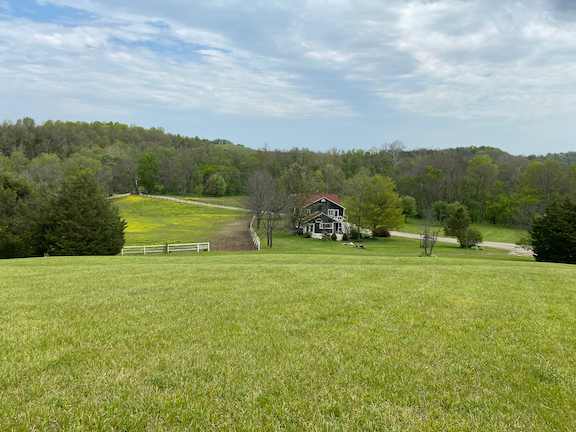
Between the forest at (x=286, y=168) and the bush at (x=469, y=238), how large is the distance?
15.0 metres

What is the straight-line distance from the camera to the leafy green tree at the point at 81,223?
88.6 ft

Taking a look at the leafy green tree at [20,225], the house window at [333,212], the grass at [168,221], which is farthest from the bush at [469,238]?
the leafy green tree at [20,225]

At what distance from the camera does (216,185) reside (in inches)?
4178

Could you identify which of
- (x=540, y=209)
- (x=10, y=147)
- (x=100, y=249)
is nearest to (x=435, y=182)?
(x=540, y=209)

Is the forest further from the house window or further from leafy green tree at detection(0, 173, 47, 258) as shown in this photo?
leafy green tree at detection(0, 173, 47, 258)

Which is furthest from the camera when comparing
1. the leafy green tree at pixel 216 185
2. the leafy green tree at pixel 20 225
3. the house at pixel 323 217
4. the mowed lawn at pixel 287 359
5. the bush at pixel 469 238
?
the leafy green tree at pixel 216 185

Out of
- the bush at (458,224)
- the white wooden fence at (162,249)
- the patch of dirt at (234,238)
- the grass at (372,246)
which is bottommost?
the grass at (372,246)

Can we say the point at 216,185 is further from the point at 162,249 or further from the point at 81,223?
the point at 81,223

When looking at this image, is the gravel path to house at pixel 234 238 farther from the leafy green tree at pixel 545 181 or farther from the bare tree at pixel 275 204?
the leafy green tree at pixel 545 181

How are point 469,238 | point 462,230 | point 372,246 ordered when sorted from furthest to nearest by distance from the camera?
point 462,230 < point 372,246 < point 469,238

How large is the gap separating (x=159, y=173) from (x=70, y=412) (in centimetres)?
11310

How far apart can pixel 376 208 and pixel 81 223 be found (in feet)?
129

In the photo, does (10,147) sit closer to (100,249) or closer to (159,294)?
(100,249)

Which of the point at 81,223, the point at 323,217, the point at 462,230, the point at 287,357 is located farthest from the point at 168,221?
the point at 287,357
